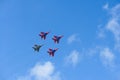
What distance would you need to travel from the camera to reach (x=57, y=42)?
117312 millimetres

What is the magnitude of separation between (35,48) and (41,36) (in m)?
4.36

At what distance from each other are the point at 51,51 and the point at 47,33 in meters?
5.98

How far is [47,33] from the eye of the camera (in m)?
119

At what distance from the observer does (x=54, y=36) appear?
4643 inches

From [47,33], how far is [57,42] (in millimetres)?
4540

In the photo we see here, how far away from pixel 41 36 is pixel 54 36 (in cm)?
430

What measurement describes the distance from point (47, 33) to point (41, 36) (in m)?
2.18

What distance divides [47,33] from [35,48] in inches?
246

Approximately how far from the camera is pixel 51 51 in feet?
388

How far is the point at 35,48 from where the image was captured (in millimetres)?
118812

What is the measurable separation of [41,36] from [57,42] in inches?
225

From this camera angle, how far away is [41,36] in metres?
119
